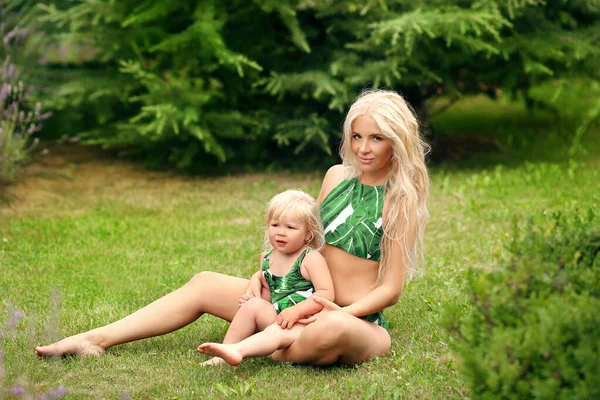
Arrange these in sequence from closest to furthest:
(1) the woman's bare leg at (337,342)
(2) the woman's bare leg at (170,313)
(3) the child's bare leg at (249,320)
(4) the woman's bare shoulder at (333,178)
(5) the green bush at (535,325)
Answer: (5) the green bush at (535,325), (1) the woman's bare leg at (337,342), (3) the child's bare leg at (249,320), (2) the woman's bare leg at (170,313), (4) the woman's bare shoulder at (333,178)

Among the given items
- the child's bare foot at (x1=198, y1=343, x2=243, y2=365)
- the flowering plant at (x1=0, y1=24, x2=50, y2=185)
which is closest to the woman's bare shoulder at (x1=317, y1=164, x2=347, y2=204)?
the child's bare foot at (x1=198, y1=343, x2=243, y2=365)

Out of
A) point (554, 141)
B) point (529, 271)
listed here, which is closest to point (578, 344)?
point (529, 271)

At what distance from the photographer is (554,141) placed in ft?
31.0

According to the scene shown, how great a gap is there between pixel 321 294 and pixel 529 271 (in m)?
1.14

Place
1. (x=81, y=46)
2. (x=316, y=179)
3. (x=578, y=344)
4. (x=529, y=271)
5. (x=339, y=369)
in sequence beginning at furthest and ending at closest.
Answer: (x=81, y=46), (x=316, y=179), (x=339, y=369), (x=529, y=271), (x=578, y=344)

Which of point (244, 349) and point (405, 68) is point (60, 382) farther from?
point (405, 68)

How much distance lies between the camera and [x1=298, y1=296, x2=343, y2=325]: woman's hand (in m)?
3.65

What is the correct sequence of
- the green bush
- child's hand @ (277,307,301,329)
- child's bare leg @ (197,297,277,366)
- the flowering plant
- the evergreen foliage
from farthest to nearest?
the evergreen foliage, the flowering plant, child's bare leg @ (197,297,277,366), child's hand @ (277,307,301,329), the green bush

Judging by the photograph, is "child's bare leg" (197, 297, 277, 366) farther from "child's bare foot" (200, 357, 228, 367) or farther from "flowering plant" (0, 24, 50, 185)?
"flowering plant" (0, 24, 50, 185)

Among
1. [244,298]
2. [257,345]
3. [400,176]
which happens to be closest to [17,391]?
[257,345]

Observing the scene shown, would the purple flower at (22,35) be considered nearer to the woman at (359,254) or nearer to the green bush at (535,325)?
the woman at (359,254)

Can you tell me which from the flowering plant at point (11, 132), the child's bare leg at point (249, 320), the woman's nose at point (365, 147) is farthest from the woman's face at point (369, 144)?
the flowering plant at point (11, 132)

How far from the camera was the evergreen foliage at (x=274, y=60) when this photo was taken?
7562 mm

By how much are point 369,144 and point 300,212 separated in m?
0.42
